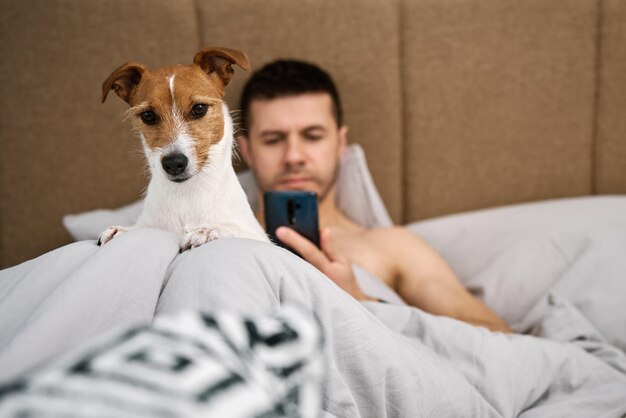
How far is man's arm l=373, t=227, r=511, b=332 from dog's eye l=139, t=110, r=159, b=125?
911 mm

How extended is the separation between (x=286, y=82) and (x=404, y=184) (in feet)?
1.70

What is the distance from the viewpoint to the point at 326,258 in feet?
3.48

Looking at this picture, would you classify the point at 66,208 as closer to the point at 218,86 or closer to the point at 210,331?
the point at 218,86

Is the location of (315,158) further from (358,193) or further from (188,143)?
(188,143)

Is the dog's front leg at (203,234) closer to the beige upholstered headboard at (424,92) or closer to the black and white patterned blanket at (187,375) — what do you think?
the black and white patterned blanket at (187,375)

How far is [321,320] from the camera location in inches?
27.5

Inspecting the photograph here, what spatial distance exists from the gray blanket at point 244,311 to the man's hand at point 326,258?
19cm

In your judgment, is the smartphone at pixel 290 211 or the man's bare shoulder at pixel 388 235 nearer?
the smartphone at pixel 290 211

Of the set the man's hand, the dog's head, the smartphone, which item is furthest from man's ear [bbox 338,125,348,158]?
the dog's head

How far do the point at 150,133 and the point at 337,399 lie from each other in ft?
1.40

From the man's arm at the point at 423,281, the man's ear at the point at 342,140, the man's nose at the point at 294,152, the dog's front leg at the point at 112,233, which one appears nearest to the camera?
the dog's front leg at the point at 112,233

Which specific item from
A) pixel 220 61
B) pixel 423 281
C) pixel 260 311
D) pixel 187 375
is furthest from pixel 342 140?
pixel 187 375

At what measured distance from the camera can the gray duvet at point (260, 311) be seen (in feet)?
2.02

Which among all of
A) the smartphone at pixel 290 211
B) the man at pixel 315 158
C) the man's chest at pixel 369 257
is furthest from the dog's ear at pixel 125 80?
the man's chest at pixel 369 257
